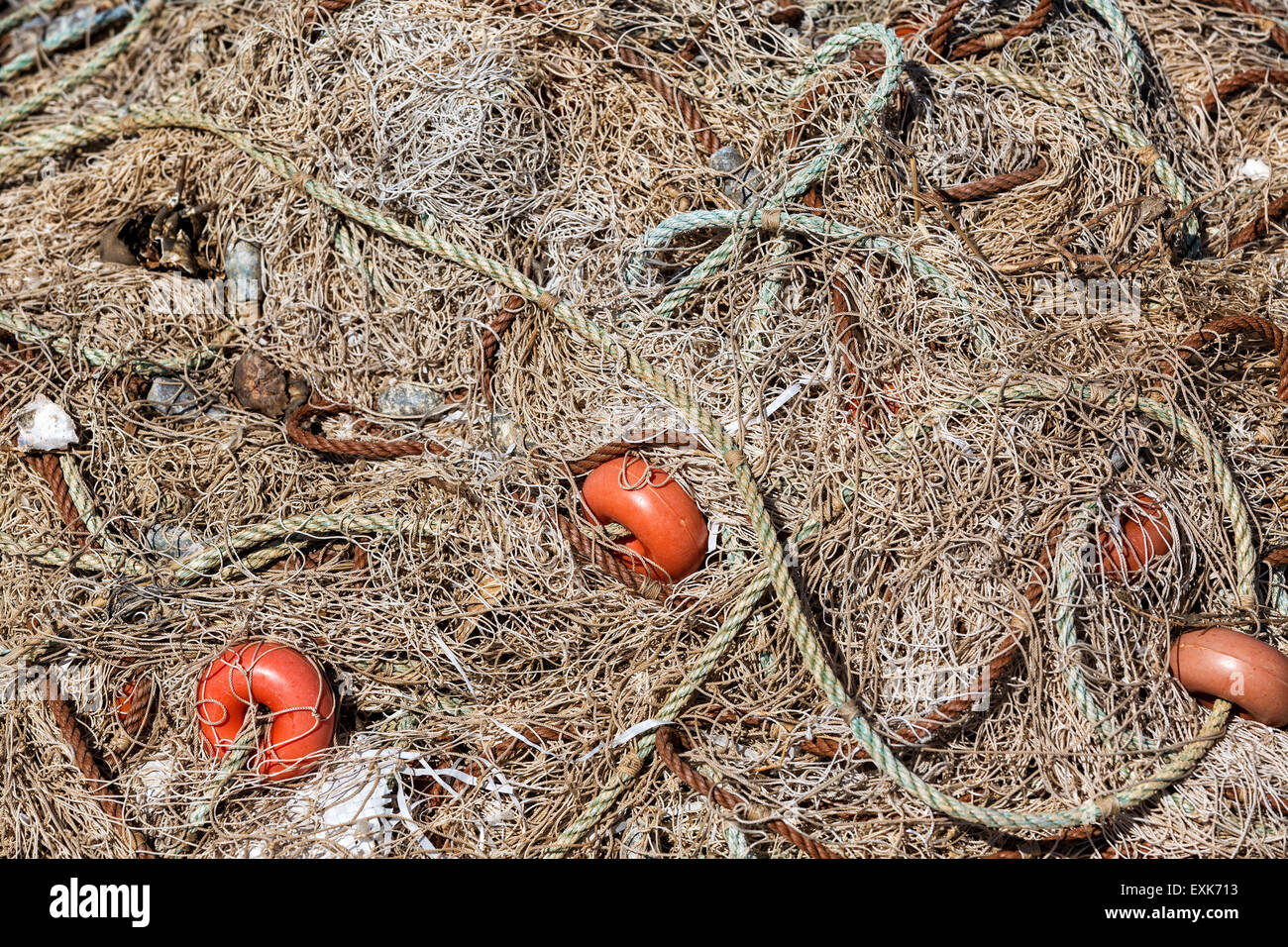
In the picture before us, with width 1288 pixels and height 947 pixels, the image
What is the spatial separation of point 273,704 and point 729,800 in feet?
3.86

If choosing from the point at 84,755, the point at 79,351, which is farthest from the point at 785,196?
the point at 84,755

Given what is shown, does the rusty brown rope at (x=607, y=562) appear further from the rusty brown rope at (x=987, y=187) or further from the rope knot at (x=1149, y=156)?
the rope knot at (x=1149, y=156)

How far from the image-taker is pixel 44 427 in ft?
9.36

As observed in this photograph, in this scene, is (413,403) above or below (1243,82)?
below

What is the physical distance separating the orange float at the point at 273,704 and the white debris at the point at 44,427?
36.7 inches

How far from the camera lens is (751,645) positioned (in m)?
2.47

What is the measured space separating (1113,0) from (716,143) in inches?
57.7

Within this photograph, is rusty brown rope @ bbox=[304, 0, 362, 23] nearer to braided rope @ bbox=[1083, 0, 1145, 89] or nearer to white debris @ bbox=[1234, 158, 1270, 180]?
braided rope @ bbox=[1083, 0, 1145, 89]

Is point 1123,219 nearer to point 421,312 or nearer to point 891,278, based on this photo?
point 891,278

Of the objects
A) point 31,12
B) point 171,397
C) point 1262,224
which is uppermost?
point 31,12

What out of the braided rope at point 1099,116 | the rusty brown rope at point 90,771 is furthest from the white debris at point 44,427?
the braided rope at point 1099,116

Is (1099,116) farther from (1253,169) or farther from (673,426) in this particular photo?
(673,426)

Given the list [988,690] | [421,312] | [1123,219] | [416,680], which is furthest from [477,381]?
[1123,219]

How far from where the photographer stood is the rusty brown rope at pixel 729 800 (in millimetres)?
2275
